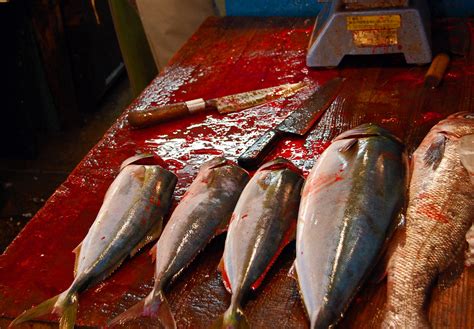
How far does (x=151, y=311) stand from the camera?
1.94 m

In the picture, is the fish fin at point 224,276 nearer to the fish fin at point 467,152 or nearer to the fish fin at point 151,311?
the fish fin at point 151,311

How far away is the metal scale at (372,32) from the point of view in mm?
3361

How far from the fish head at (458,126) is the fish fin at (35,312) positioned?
168 centimetres

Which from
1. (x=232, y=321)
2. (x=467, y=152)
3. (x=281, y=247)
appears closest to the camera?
(x=232, y=321)

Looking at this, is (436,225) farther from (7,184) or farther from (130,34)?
(7,184)

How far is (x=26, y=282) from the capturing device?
2.18m

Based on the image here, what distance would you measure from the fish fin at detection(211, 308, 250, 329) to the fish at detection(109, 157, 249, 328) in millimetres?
155

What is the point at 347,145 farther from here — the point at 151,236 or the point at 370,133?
the point at 151,236

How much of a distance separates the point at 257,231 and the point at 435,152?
82 cm

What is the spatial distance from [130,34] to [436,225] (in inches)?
157

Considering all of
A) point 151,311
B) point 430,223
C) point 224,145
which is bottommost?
point 224,145

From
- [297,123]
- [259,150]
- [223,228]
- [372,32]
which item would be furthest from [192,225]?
[372,32]

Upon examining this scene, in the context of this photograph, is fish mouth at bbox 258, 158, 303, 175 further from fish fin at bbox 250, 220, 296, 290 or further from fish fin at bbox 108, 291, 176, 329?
fish fin at bbox 108, 291, 176, 329

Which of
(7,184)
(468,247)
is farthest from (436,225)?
(7,184)
